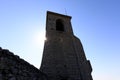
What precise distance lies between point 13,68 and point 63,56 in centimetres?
626

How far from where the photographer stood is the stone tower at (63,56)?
9047 millimetres

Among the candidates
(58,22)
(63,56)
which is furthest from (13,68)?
(58,22)

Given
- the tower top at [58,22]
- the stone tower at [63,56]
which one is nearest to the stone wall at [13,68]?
the stone tower at [63,56]

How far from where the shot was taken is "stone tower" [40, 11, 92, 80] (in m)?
9.05

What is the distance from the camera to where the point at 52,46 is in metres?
10.4

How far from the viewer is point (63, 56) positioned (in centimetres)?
977

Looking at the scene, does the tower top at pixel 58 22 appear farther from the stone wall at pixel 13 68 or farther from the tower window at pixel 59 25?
the stone wall at pixel 13 68

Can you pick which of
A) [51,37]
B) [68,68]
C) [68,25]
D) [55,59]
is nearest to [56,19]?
[68,25]

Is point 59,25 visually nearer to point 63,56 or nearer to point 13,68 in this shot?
point 63,56

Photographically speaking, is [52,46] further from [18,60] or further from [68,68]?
[18,60]

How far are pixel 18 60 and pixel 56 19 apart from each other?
9509 mm

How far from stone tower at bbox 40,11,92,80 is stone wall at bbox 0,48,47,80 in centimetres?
379

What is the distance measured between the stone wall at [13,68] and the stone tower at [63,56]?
3789 millimetres

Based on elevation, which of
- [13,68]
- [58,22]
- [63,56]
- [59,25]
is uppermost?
[58,22]
